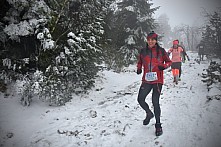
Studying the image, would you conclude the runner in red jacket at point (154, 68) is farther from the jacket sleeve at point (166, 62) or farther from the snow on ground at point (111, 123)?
the snow on ground at point (111, 123)

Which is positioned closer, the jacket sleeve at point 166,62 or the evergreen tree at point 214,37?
the jacket sleeve at point 166,62

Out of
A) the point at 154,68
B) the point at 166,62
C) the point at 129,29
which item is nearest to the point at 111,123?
the point at 154,68

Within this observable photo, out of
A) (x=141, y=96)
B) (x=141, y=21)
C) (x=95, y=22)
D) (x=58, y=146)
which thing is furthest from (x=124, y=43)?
(x=58, y=146)

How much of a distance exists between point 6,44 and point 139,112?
5951 mm

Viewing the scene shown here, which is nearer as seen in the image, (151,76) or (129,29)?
(151,76)

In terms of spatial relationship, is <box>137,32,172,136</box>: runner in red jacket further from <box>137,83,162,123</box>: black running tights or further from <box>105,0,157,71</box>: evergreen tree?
<box>105,0,157,71</box>: evergreen tree

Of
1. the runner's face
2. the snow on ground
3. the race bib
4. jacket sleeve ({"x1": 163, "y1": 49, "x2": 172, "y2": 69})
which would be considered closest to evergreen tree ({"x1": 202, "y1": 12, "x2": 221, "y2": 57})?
the snow on ground

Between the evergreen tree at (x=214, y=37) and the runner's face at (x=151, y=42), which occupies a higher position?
the evergreen tree at (x=214, y=37)

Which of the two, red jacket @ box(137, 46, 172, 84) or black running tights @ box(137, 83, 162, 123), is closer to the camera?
black running tights @ box(137, 83, 162, 123)

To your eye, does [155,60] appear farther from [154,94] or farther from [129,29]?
[129,29]

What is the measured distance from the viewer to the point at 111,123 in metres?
5.57

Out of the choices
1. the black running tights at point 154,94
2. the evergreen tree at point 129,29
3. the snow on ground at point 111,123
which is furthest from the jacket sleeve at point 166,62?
the evergreen tree at point 129,29

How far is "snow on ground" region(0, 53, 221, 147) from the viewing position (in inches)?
172

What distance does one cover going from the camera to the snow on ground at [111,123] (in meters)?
4.38
